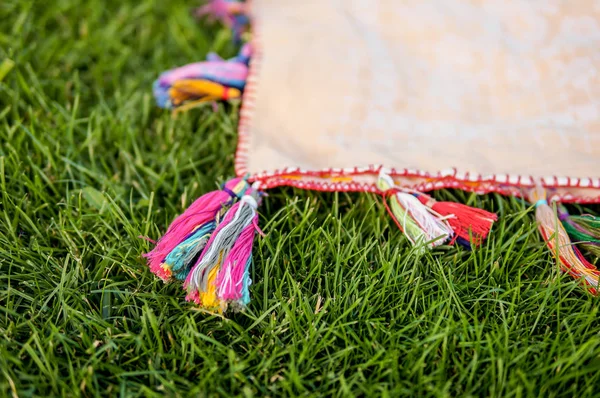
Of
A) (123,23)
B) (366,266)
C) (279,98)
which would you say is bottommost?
(366,266)

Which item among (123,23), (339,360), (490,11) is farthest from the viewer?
(123,23)

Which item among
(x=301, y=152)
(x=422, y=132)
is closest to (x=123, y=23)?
(x=301, y=152)

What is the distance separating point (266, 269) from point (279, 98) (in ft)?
1.64

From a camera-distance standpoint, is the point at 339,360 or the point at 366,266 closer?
the point at 339,360

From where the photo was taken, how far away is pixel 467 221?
3.76ft

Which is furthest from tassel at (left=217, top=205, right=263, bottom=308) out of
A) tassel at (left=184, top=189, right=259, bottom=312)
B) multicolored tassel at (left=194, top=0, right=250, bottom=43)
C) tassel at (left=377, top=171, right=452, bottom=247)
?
multicolored tassel at (left=194, top=0, right=250, bottom=43)

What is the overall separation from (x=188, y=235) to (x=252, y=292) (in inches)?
6.6

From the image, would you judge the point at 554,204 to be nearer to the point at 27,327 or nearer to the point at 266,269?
the point at 266,269

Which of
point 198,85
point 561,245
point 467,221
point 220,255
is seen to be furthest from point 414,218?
point 198,85

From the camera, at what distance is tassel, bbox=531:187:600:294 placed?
1.08m

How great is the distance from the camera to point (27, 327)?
100 cm

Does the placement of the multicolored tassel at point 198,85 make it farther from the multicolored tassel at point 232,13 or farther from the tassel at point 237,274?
the tassel at point 237,274

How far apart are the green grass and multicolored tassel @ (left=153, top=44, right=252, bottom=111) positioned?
71 millimetres

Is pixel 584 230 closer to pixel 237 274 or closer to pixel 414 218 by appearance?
pixel 414 218
